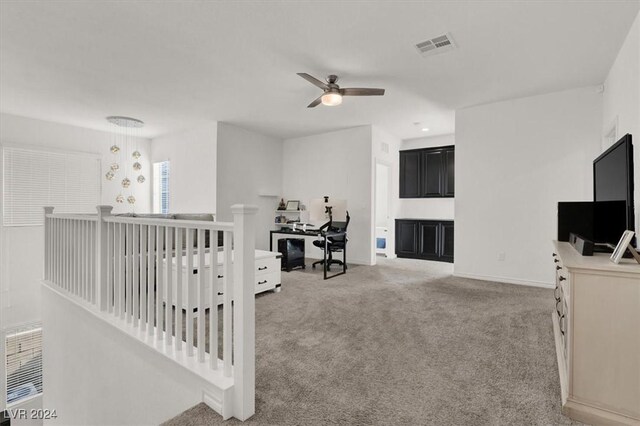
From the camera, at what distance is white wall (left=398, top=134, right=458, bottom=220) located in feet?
21.9

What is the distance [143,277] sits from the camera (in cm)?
217

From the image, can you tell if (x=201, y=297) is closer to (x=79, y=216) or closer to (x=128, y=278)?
(x=128, y=278)

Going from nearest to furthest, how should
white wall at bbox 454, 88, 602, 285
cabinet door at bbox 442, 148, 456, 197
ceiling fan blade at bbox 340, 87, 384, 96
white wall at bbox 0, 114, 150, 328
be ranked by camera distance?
1. ceiling fan blade at bbox 340, 87, 384, 96
2. white wall at bbox 454, 88, 602, 285
3. white wall at bbox 0, 114, 150, 328
4. cabinet door at bbox 442, 148, 456, 197

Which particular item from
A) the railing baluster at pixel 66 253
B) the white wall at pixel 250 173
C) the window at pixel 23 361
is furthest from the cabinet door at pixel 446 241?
the window at pixel 23 361

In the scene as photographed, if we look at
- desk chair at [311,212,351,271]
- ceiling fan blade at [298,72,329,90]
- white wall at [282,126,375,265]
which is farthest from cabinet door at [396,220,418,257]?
ceiling fan blade at [298,72,329,90]

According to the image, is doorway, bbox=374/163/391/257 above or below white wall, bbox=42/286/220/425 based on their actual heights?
above

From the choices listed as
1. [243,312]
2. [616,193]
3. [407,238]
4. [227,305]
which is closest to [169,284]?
[227,305]

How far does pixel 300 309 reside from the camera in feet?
10.8

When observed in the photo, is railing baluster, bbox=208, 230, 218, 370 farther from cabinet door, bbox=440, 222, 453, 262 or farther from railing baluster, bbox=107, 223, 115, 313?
cabinet door, bbox=440, 222, 453, 262

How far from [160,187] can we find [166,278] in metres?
5.53

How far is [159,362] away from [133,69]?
3.11 meters

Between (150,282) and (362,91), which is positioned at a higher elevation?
(362,91)

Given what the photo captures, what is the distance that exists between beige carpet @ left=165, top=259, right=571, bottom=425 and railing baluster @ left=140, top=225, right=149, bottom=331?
827 mm

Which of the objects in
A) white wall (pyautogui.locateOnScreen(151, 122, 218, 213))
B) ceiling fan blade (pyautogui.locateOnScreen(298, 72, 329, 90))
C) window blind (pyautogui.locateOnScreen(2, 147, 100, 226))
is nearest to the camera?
ceiling fan blade (pyautogui.locateOnScreen(298, 72, 329, 90))
